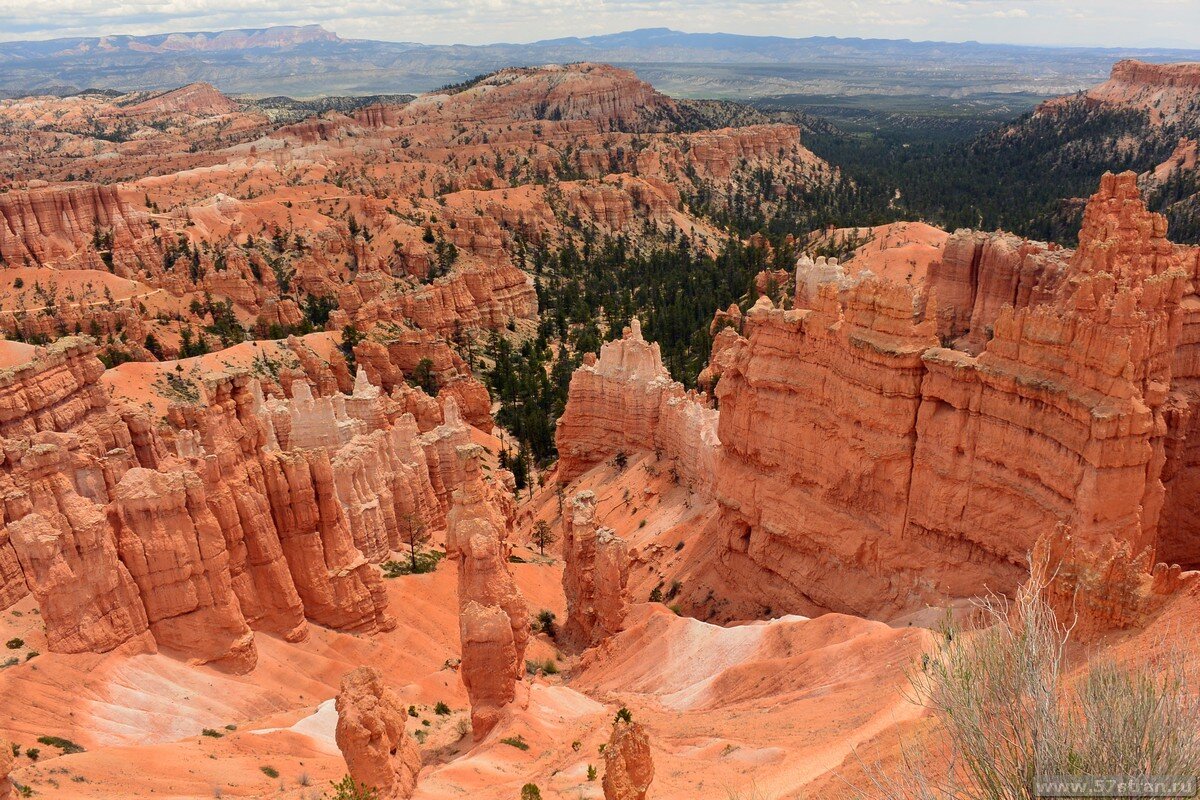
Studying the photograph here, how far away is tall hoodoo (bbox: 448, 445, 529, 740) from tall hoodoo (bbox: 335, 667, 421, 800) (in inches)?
98.2

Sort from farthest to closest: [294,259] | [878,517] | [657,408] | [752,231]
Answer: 1. [752,231]
2. [294,259]
3. [657,408]
4. [878,517]

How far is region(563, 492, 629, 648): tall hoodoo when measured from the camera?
974 inches

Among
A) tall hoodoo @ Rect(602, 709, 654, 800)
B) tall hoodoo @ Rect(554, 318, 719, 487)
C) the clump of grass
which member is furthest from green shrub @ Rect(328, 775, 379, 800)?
tall hoodoo @ Rect(554, 318, 719, 487)

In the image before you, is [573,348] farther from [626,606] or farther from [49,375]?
[626,606]

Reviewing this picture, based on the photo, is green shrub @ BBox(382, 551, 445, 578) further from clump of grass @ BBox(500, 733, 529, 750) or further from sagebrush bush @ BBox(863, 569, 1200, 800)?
sagebrush bush @ BBox(863, 569, 1200, 800)

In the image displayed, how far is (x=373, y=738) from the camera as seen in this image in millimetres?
14789

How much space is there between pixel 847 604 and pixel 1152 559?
6840 millimetres

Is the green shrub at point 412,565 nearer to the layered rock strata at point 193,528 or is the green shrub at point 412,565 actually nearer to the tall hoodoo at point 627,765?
the layered rock strata at point 193,528

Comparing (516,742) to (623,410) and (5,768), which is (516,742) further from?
(623,410)

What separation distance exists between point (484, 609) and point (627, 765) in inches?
261

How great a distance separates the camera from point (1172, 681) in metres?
8.71

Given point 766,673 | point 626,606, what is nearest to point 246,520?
point 626,606

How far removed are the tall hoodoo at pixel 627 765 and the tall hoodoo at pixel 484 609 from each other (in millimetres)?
5658

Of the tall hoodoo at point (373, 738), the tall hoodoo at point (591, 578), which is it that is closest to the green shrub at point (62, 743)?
the tall hoodoo at point (373, 738)
